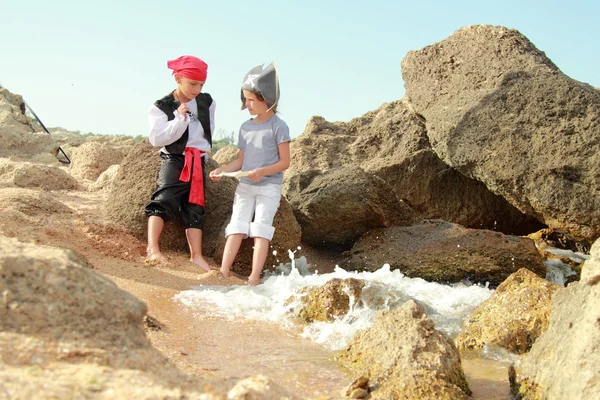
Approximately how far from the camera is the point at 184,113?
17.8 ft

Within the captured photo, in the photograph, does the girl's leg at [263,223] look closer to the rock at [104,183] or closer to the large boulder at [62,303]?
the large boulder at [62,303]

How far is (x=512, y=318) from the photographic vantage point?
3951 mm

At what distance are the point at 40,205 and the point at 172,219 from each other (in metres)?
1.29

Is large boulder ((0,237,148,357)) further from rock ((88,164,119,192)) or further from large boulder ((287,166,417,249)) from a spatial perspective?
rock ((88,164,119,192))

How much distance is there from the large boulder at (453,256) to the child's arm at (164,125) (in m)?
2.11

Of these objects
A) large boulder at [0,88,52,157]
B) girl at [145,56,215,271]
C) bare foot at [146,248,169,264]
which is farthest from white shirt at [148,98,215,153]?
large boulder at [0,88,52,157]

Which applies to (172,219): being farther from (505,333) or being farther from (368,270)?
(505,333)

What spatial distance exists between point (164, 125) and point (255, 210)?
3.34ft

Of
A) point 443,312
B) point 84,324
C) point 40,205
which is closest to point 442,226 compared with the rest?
point 443,312

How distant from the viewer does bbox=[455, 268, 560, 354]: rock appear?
3.79 meters

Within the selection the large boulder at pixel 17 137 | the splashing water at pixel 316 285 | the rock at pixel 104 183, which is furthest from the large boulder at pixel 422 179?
the large boulder at pixel 17 137

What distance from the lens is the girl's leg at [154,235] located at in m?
5.40

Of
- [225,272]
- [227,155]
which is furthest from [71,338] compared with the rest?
[227,155]

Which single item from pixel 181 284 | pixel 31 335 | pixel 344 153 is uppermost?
pixel 344 153
